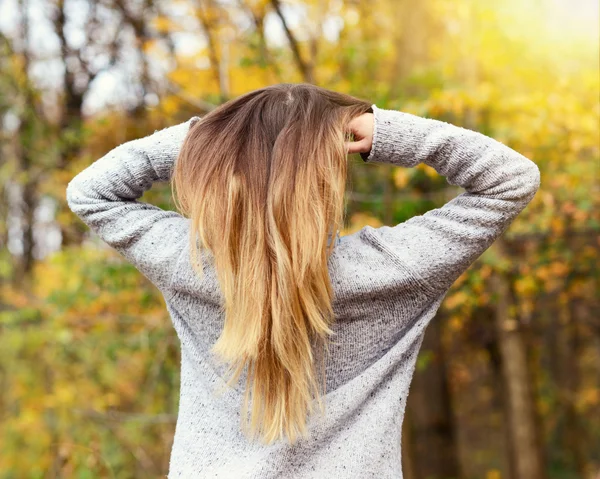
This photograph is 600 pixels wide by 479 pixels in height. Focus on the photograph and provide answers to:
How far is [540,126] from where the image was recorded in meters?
3.19

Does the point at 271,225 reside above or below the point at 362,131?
below

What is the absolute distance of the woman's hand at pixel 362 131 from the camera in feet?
4.38

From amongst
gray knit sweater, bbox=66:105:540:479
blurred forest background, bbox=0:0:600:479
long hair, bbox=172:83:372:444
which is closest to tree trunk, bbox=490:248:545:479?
blurred forest background, bbox=0:0:600:479

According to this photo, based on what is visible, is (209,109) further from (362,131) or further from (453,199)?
(453,199)

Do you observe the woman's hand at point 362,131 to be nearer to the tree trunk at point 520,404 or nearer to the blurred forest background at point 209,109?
the blurred forest background at point 209,109

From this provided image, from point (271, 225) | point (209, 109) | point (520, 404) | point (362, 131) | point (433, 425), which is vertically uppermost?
point (362, 131)

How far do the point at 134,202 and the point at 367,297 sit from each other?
55 cm

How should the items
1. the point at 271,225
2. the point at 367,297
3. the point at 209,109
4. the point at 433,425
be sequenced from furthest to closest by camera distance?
the point at 433,425, the point at 209,109, the point at 367,297, the point at 271,225

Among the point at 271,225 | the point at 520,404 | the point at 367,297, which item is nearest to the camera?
the point at 271,225

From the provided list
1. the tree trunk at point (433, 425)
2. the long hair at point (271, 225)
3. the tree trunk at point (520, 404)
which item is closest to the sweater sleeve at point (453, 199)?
the long hair at point (271, 225)

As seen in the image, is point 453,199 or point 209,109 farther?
point 209,109

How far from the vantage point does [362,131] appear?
1337mm

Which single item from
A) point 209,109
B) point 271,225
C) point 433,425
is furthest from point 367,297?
point 433,425

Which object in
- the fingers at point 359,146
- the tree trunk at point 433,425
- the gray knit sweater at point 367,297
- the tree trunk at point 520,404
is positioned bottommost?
the tree trunk at point 433,425
